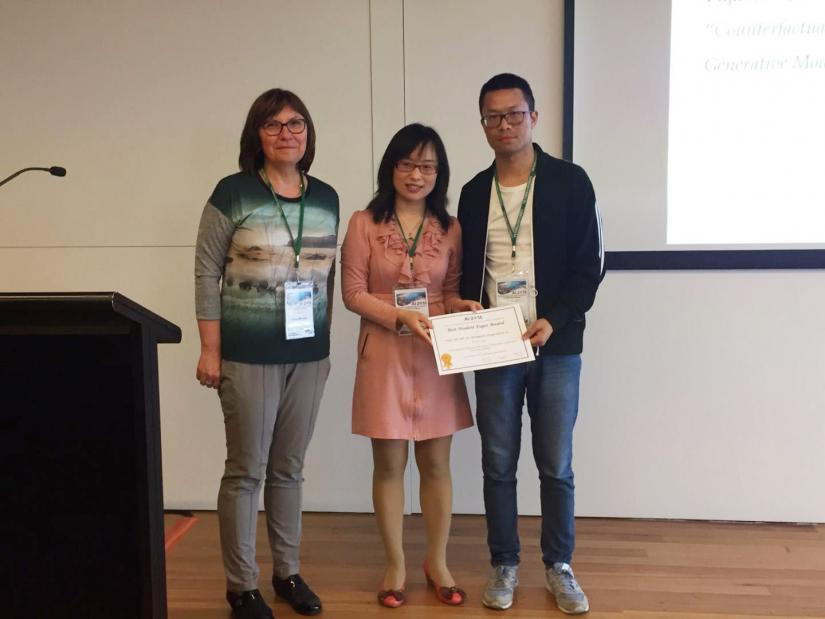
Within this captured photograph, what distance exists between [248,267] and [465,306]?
643 millimetres

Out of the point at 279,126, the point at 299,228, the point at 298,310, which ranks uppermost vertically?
the point at 279,126

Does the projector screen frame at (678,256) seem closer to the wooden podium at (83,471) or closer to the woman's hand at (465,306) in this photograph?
the woman's hand at (465,306)

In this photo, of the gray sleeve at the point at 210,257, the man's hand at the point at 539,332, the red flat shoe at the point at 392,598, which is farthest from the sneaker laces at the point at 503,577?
the gray sleeve at the point at 210,257

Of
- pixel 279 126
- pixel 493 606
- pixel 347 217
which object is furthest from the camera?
pixel 347 217

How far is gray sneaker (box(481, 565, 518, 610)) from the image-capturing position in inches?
88.6

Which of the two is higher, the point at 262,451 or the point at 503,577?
the point at 262,451

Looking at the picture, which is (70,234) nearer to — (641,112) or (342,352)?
(342,352)

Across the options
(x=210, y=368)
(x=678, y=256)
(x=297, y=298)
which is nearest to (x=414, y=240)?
(x=297, y=298)

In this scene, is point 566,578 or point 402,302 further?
point 566,578

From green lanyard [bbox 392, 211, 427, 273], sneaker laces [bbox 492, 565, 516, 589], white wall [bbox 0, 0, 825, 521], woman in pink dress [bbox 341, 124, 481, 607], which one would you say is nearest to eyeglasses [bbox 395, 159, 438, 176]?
woman in pink dress [bbox 341, 124, 481, 607]

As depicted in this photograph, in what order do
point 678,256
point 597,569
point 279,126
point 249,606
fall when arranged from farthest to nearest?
point 678,256, point 597,569, point 249,606, point 279,126

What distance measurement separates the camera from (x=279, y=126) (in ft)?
6.68

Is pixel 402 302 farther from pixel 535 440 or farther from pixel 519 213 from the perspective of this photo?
pixel 535 440

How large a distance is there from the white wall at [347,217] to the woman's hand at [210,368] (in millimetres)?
1081
